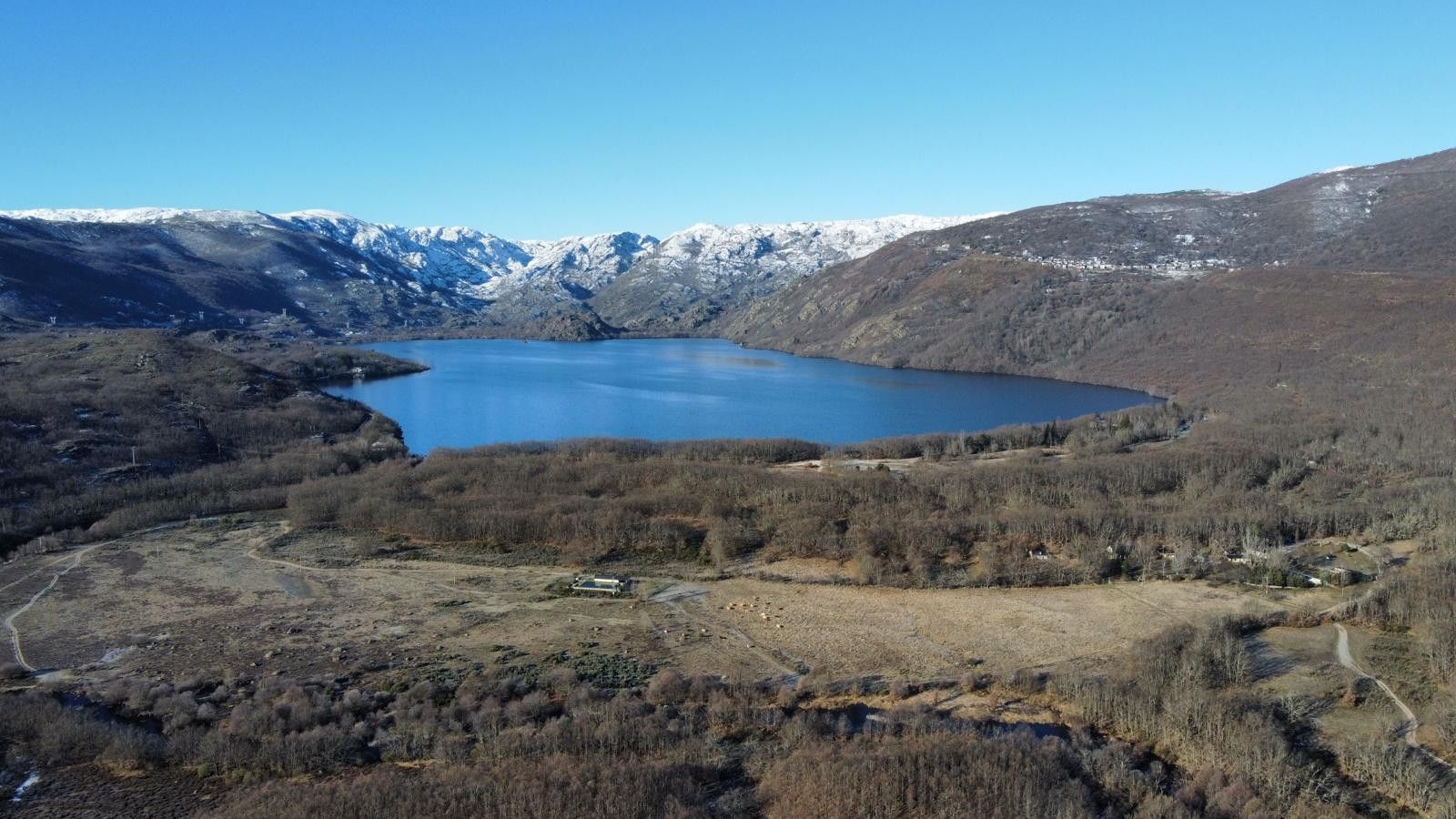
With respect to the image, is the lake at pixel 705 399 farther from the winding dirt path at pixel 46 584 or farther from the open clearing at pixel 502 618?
the open clearing at pixel 502 618

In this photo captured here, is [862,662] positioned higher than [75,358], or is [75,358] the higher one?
[75,358]

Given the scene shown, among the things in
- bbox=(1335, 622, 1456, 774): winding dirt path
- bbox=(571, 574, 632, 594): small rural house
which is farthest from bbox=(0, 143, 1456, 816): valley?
bbox=(571, 574, 632, 594): small rural house

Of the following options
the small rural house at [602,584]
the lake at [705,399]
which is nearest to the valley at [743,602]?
the small rural house at [602,584]

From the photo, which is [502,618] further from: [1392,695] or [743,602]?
[1392,695]

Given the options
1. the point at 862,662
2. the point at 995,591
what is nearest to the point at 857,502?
the point at 995,591

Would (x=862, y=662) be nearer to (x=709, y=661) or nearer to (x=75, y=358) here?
(x=709, y=661)
